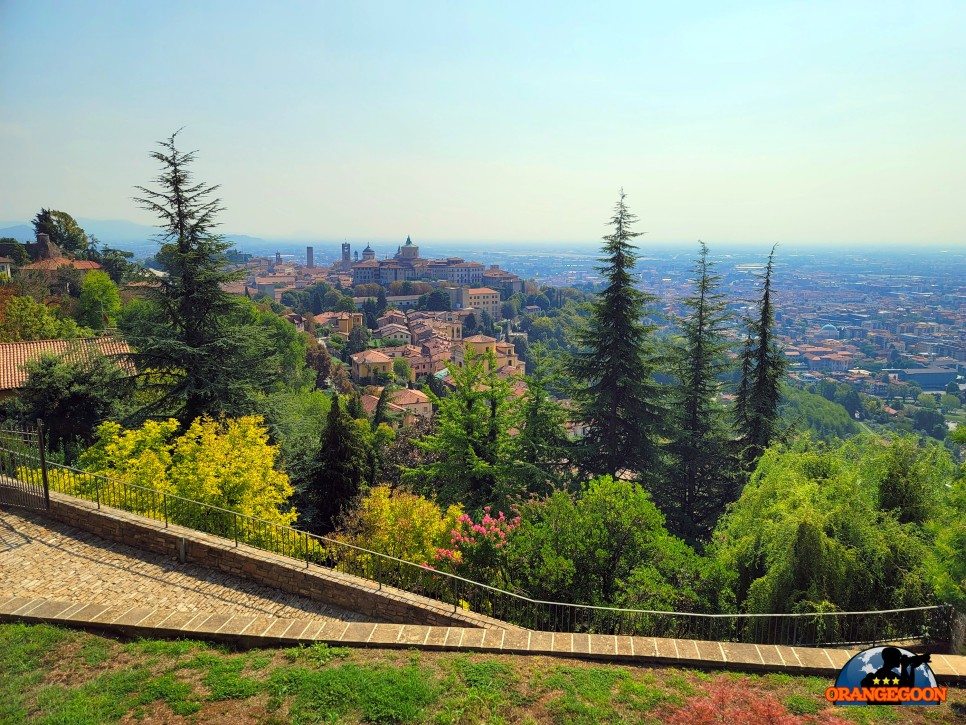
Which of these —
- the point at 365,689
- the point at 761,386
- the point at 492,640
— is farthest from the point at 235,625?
the point at 761,386

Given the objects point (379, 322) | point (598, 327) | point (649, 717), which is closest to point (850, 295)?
point (379, 322)

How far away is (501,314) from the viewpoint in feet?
476

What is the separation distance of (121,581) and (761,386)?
18482 mm

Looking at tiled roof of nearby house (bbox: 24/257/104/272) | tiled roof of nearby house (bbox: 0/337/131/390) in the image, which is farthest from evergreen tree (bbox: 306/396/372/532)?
tiled roof of nearby house (bbox: 24/257/104/272)

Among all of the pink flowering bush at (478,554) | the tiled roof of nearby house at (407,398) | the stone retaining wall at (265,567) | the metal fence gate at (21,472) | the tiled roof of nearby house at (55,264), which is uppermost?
the tiled roof of nearby house at (55,264)

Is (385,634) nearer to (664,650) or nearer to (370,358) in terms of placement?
(664,650)

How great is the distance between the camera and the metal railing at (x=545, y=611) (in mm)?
7953

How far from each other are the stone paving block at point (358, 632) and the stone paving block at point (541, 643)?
1.95 m

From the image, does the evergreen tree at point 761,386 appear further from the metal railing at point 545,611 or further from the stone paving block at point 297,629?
the stone paving block at point 297,629

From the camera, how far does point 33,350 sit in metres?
24.2

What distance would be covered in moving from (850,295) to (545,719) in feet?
746

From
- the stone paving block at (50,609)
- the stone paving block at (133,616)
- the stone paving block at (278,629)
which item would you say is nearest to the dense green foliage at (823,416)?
the stone paving block at (278,629)

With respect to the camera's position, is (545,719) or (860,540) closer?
(545,719)

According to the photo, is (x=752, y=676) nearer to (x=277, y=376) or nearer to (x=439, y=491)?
(x=439, y=491)
